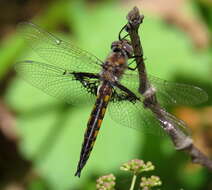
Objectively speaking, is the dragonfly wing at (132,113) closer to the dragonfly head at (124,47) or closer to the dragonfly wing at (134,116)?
the dragonfly wing at (134,116)

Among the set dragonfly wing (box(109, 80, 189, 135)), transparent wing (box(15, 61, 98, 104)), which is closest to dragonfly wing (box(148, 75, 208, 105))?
dragonfly wing (box(109, 80, 189, 135))

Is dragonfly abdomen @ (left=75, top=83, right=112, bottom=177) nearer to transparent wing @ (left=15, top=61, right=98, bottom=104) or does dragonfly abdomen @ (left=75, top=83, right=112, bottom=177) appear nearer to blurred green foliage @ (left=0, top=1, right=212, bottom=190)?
transparent wing @ (left=15, top=61, right=98, bottom=104)

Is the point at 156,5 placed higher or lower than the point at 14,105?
higher

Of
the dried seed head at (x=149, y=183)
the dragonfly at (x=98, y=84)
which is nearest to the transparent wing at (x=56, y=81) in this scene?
the dragonfly at (x=98, y=84)

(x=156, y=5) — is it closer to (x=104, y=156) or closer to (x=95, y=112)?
(x=104, y=156)

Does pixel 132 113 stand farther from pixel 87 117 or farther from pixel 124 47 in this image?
pixel 87 117

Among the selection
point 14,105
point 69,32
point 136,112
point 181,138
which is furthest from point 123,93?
point 69,32
